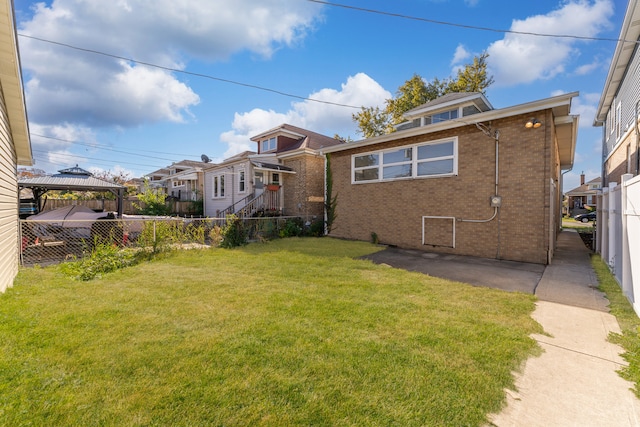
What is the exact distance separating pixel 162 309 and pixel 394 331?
3228 millimetres

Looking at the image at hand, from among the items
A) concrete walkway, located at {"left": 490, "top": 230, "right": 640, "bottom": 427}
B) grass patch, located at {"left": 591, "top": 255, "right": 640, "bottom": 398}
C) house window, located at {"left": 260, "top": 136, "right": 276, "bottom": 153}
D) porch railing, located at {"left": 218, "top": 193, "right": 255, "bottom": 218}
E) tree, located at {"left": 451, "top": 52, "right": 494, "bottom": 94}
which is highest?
tree, located at {"left": 451, "top": 52, "right": 494, "bottom": 94}

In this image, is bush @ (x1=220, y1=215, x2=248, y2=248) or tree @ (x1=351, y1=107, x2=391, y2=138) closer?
bush @ (x1=220, y1=215, x2=248, y2=248)

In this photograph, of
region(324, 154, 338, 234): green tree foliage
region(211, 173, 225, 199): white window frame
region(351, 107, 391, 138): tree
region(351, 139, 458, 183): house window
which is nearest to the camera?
region(351, 139, 458, 183): house window

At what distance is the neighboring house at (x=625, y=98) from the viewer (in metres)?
8.52

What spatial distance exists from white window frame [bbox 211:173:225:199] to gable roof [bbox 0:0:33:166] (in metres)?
11.0

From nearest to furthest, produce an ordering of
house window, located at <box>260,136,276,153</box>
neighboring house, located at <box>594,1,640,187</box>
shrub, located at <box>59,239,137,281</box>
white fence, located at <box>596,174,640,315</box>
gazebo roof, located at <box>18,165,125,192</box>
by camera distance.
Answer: white fence, located at <box>596,174,640,315</box>
shrub, located at <box>59,239,137,281</box>
neighboring house, located at <box>594,1,640,187</box>
gazebo roof, located at <box>18,165,125,192</box>
house window, located at <box>260,136,276,153</box>

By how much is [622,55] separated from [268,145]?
1765 centimetres

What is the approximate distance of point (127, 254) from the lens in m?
6.94

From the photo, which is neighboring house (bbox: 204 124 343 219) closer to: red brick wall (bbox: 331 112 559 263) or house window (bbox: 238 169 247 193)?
house window (bbox: 238 169 247 193)

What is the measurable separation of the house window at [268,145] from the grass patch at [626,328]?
1743 centimetres

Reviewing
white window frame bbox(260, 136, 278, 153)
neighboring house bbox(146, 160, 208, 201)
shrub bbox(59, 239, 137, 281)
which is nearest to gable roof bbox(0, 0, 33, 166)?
shrub bbox(59, 239, 137, 281)

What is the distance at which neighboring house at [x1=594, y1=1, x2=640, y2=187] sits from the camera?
28.0ft

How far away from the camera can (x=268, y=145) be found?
19438 millimetres

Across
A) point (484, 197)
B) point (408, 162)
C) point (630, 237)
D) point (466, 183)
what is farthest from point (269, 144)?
point (630, 237)
